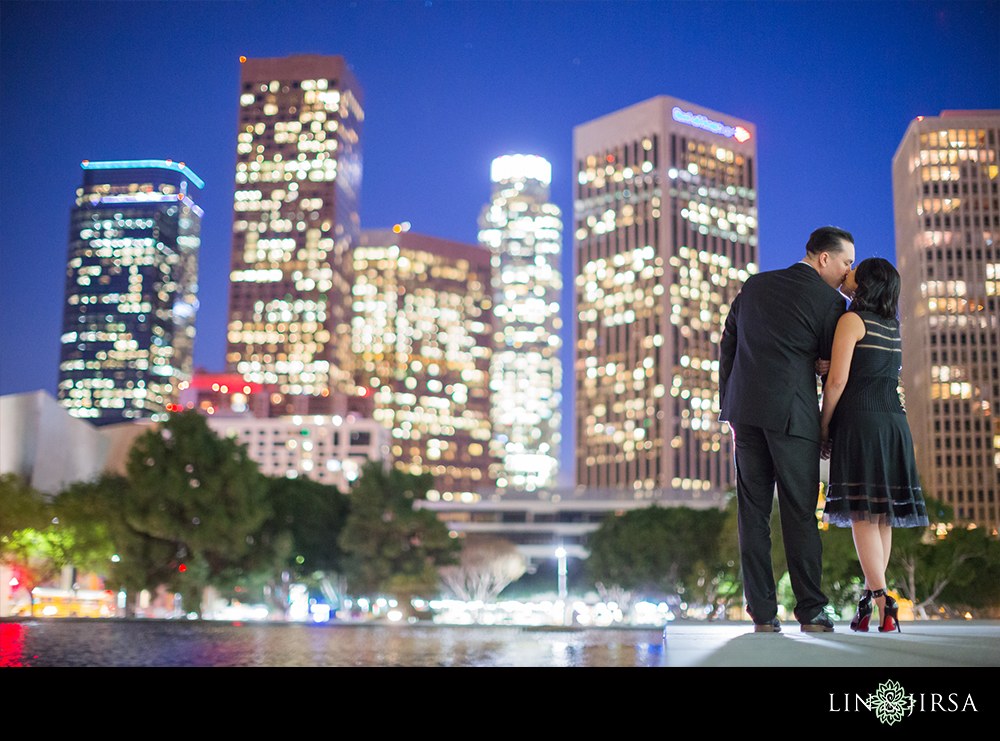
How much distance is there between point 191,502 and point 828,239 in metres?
33.3

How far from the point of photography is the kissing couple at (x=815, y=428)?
15.7 feet

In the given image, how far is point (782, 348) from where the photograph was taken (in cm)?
489

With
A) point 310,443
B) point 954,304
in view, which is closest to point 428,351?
point 310,443

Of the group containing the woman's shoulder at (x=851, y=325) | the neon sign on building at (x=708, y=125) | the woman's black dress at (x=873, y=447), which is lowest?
the woman's black dress at (x=873, y=447)

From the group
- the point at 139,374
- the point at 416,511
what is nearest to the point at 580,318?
the point at 139,374

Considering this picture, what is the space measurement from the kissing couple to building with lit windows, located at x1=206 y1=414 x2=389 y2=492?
367 feet

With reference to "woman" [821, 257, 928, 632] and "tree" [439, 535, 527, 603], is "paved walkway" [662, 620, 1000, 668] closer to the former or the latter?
"woman" [821, 257, 928, 632]

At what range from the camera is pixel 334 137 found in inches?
6762

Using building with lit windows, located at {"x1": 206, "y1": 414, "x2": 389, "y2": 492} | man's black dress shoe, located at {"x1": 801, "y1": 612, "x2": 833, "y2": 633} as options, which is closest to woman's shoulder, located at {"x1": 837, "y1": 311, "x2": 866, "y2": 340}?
man's black dress shoe, located at {"x1": 801, "y1": 612, "x2": 833, "y2": 633}

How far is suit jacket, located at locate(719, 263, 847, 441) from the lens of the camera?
15.8ft

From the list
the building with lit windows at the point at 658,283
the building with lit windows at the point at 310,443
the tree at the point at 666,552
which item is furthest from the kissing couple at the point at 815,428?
the building with lit windows at the point at 658,283

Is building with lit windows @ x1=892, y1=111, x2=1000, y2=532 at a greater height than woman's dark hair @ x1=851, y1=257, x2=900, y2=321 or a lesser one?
greater

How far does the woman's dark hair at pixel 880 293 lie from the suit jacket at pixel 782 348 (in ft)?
0.31

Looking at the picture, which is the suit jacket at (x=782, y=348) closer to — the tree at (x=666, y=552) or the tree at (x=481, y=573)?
the tree at (x=666, y=552)
